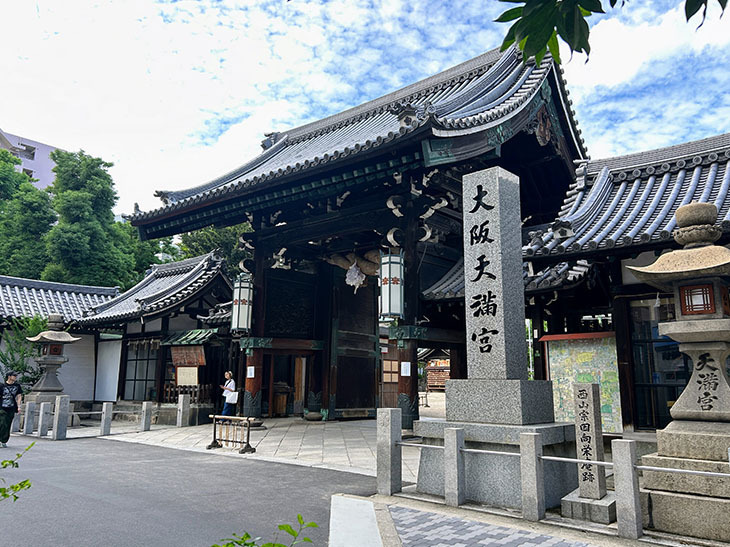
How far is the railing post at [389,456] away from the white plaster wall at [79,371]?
1833 centimetres

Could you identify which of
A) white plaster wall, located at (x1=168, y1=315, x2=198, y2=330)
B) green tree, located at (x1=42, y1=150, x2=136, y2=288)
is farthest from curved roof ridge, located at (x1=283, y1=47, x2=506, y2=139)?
green tree, located at (x1=42, y1=150, x2=136, y2=288)

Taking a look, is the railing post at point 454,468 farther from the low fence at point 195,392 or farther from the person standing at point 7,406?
the low fence at point 195,392

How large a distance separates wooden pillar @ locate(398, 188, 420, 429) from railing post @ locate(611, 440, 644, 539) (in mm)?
6866

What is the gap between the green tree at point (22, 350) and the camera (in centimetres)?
1866

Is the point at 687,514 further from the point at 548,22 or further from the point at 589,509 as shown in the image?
the point at 548,22

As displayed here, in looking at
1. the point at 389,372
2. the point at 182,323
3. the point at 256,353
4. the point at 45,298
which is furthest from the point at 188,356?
the point at 45,298

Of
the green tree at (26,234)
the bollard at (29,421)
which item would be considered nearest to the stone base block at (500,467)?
the bollard at (29,421)

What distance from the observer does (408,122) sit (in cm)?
1045

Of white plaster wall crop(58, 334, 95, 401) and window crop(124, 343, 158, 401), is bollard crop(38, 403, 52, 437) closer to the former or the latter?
window crop(124, 343, 158, 401)

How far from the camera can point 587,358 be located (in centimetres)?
970

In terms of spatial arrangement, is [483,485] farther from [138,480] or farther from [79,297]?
[79,297]

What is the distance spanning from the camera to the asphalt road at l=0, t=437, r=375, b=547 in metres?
5.35

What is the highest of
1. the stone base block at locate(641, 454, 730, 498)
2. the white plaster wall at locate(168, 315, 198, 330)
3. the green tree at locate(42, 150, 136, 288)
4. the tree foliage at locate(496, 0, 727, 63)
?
the green tree at locate(42, 150, 136, 288)

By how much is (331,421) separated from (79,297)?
14.6 metres
